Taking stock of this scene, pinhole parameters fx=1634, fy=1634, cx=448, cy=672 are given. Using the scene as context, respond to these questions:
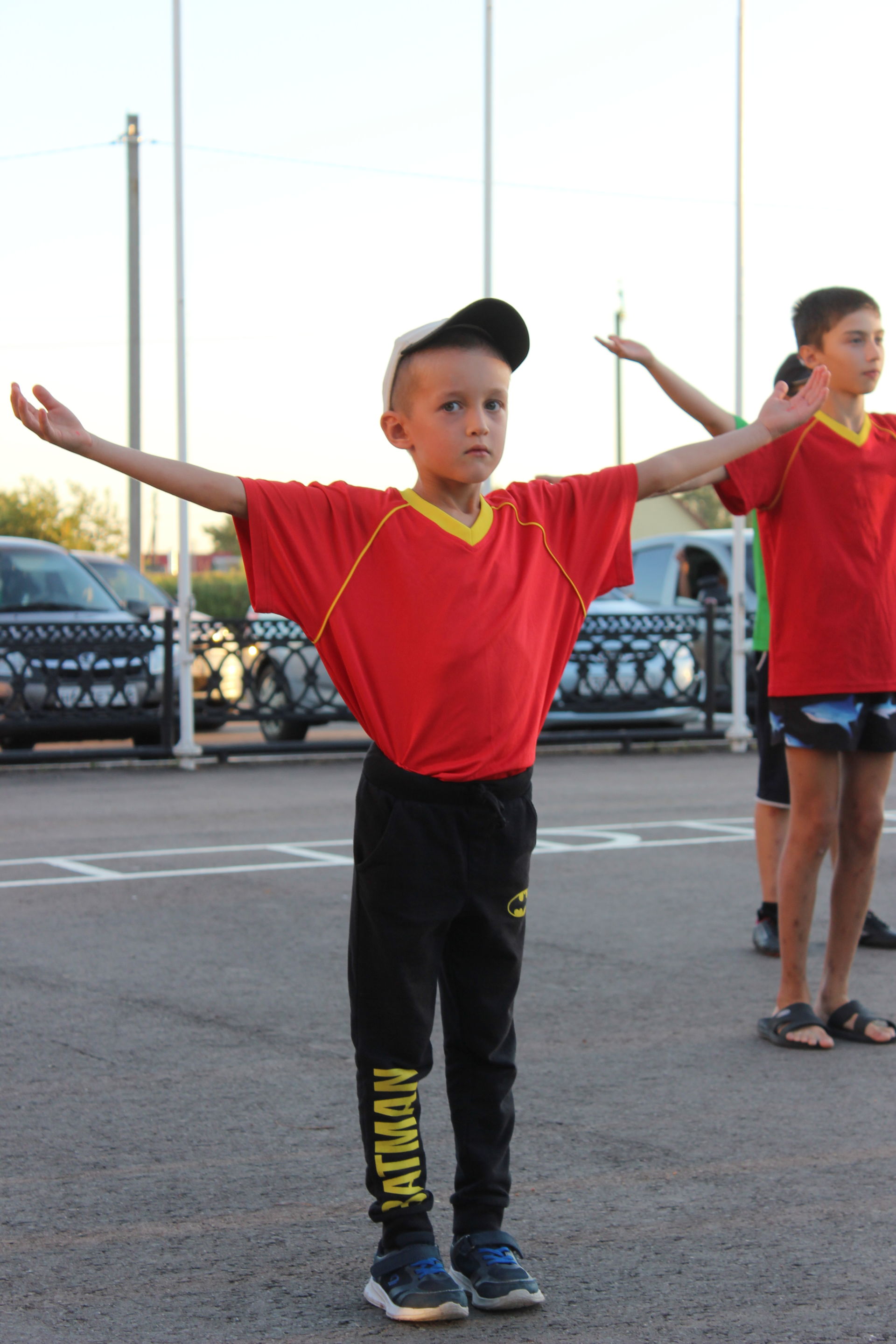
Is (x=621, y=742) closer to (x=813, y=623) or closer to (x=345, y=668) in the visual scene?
(x=813, y=623)

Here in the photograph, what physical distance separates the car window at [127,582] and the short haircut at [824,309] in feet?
42.9

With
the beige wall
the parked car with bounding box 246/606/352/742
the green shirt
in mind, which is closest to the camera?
the green shirt

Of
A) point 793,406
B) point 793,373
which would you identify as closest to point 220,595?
point 793,373

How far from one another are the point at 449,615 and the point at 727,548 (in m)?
13.1

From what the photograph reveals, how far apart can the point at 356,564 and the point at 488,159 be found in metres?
13.7

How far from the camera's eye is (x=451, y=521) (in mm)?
3016

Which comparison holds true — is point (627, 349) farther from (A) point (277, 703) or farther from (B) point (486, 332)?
(A) point (277, 703)

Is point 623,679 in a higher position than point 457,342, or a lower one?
lower

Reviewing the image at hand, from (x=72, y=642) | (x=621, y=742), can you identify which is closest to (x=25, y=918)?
(x=72, y=642)

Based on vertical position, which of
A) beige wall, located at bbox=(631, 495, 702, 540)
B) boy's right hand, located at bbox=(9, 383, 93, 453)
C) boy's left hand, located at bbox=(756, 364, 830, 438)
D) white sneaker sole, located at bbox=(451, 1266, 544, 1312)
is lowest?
white sneaker sole, located at bbox=(451, 1266, 544, 1312)

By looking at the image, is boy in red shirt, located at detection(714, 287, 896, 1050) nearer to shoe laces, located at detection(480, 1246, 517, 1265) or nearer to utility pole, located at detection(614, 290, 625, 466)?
shoe laces, located at detection(480, 1246, 517, 1265)

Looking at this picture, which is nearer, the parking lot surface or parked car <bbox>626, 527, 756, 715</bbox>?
the parking lot surface

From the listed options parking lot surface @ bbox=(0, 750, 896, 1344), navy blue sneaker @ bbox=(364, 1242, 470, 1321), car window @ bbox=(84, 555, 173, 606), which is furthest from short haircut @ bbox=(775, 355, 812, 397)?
car window @ bbox=(84, 555, 173, 606)

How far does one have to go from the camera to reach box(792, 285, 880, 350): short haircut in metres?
4.53
